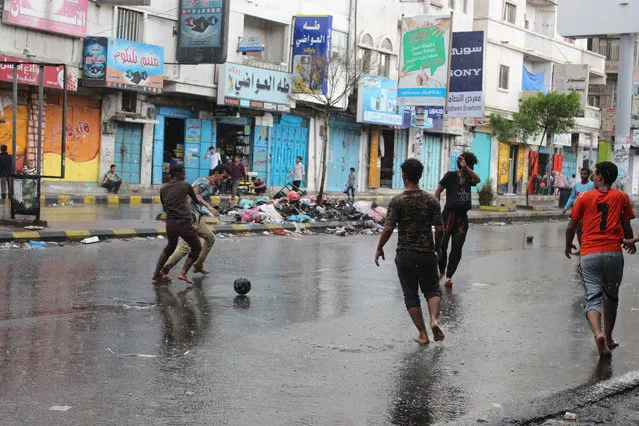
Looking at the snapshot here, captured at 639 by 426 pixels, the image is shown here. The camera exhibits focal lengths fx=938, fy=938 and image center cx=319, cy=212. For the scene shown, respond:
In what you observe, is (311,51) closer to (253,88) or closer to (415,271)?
(253,88)

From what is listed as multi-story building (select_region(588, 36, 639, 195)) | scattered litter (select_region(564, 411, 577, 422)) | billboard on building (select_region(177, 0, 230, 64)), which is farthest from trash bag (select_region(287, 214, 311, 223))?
multi-story building (select_region(588, 36, 639, 195))

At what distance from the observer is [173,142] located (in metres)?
34.7

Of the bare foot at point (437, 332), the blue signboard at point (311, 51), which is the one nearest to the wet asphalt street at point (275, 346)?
the bare foot at point (437, 332)

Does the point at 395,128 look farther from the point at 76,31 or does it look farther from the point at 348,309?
the point at 348,309

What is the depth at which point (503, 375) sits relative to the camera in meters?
7.32

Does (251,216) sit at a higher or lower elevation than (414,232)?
lower

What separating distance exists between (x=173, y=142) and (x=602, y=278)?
91.9 ft

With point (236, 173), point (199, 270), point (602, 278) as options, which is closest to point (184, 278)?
point (199, 270)

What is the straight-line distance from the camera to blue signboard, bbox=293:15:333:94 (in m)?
35.5

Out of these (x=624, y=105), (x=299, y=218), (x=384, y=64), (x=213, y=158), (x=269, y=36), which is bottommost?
(x=299, y=218)

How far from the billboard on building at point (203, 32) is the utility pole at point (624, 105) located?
42.2 ft

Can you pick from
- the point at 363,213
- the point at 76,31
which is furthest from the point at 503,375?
the point at 76,31

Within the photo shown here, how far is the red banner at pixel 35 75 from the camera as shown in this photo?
Answer: 88.5ft

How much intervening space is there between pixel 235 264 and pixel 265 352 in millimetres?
6399
